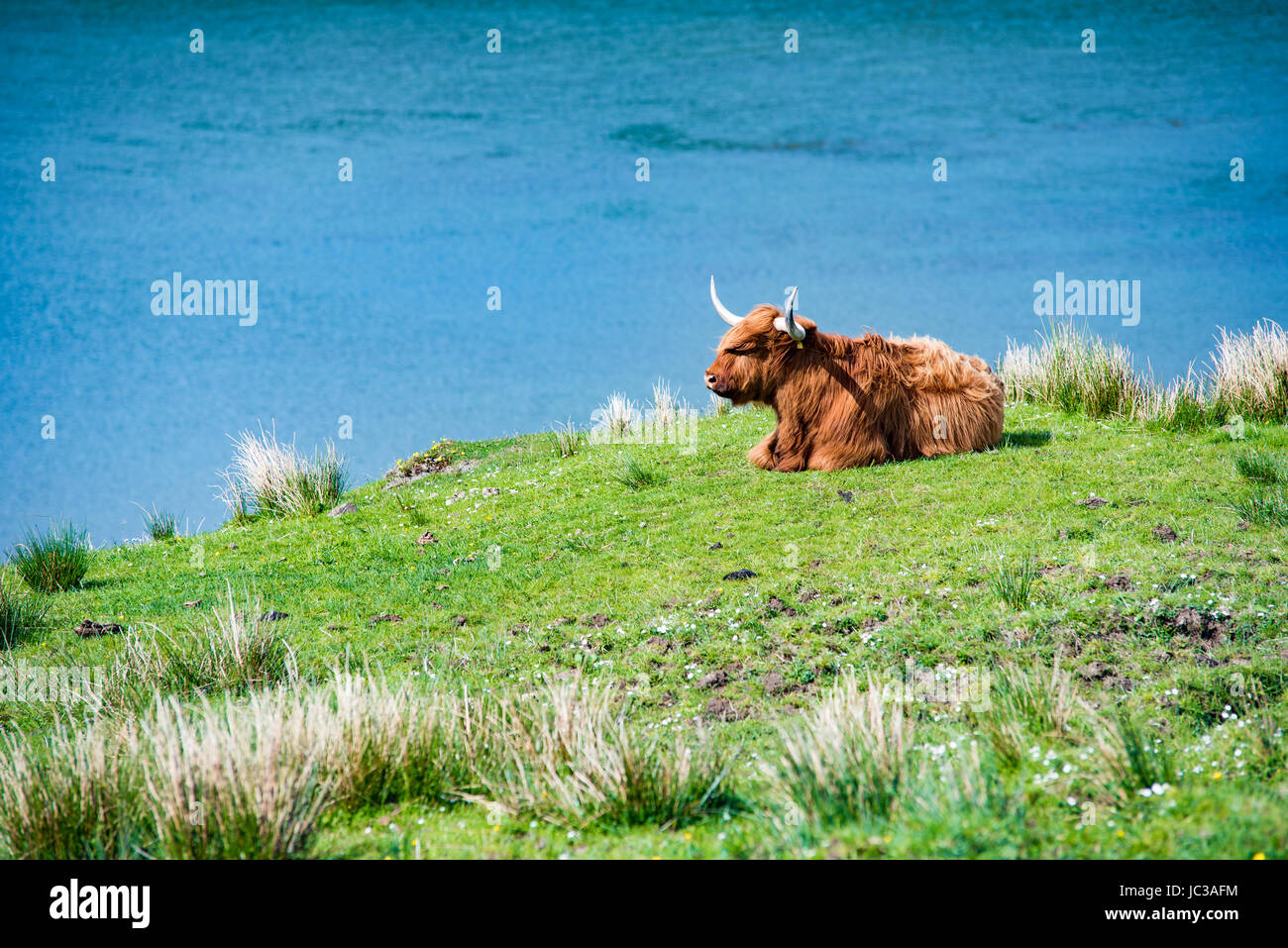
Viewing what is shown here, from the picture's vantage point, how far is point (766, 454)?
14555 millimetres

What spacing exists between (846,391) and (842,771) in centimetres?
957

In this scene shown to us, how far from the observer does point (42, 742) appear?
657 centimetres

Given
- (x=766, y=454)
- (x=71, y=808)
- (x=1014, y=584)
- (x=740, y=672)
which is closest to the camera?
(x=71, y=808)

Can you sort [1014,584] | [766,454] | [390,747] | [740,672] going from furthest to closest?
[766,454], [1014,584], [740,672], [390,747]

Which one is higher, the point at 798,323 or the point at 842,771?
the point at 798,323

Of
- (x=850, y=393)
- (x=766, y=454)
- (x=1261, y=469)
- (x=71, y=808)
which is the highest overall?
(x=850, y=393)

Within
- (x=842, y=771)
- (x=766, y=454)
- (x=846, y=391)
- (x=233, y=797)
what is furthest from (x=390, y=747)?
(x=766, y=454)

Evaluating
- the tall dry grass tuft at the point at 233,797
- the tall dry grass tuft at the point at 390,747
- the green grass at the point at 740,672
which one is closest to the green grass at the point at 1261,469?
the green grass at the point at 740,672

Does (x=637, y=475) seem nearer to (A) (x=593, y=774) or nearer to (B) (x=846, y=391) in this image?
(B) (x=846, y=391)

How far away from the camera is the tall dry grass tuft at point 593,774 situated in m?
4.86

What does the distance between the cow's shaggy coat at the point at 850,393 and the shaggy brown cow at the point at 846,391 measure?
0.01 metres
